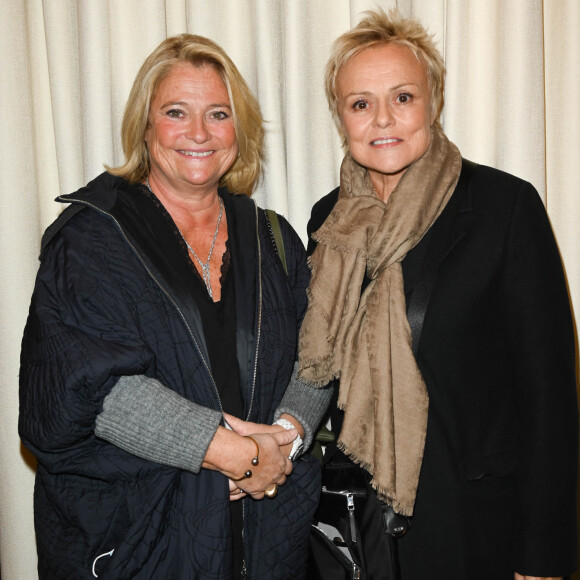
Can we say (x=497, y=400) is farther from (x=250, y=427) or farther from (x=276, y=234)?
(x=276, y=234)

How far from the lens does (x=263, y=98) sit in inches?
85.8

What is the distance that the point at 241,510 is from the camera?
1.63 m

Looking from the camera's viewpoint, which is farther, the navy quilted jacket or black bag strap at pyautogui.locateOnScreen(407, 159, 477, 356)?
black bag strap at pyautogui.locateOnScreen(407, 159, 477, 356)

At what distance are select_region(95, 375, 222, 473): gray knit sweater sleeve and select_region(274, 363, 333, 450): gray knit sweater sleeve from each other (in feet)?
0.94

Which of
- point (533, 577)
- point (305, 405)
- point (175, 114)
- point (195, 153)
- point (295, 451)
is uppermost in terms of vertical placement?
point (175, 114)

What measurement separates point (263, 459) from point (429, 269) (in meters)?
0.61

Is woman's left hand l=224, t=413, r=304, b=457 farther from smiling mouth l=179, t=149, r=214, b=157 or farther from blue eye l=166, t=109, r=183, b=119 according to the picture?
blue eye l=166, t=109, r=183, b=119

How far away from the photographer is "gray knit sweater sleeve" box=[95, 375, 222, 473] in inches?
56.2

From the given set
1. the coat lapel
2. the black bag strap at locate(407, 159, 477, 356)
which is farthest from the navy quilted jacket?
the black bag strap at locate(407, 159, 477, 356)

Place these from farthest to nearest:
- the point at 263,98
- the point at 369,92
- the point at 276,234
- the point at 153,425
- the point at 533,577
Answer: the point at 263,98
the point at 276,234
the point at 369,92
the point at 533,577
the point at 153,425

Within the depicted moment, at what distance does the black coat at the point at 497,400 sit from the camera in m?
1.49

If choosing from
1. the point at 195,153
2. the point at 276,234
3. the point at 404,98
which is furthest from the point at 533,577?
the point at 195,153

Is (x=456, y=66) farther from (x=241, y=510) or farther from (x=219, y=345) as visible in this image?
(x=241, y=510)

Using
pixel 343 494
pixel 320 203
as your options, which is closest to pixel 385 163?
pixel 320 203
